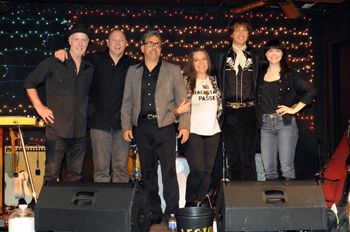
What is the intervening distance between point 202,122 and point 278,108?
750 millimetres

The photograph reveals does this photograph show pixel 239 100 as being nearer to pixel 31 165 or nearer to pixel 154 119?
pixel 154 119

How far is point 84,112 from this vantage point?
15.4 feet

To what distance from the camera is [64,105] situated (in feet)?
15.0

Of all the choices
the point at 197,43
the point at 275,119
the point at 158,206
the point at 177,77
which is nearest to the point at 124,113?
the point at 177,77

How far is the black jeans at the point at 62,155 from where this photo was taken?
14.8 feet

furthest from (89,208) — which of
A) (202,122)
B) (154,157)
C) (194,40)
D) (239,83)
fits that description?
(194,40)

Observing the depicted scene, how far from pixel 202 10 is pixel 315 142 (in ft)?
8.36

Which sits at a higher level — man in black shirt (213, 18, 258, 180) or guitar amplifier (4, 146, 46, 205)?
man in black shirt (213, 18, 258, 180)

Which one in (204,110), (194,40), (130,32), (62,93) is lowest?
(204,110)

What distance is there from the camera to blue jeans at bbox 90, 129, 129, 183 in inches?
185

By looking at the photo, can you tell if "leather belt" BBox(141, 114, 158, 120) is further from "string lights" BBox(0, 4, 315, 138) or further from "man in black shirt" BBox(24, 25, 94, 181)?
"string lights" BBox(0, 4, 315, 138)

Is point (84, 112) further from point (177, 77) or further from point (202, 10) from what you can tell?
point (202, 10)

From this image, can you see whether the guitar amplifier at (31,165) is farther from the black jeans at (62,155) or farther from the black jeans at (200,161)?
the black jeans at (200,161)

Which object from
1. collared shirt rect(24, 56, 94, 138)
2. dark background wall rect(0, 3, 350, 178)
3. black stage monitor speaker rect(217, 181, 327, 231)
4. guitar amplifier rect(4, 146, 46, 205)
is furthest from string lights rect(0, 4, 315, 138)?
black stage monitor speaker rect(217, 181, 327, 231)
